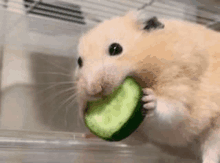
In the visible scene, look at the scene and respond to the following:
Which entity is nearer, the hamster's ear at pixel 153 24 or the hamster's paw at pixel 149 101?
the hamster's paw at pixel 149 101

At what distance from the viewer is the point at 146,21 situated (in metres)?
1.11

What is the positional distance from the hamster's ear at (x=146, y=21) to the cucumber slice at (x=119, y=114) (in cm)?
30

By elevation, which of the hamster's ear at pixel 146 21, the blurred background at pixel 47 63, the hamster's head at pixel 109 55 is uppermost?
the hamster's ear at pixel 146 21

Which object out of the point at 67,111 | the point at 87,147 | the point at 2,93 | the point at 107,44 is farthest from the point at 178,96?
the point at 2,93

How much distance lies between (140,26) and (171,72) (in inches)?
10.4

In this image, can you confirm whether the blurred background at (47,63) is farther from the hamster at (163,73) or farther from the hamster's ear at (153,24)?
the hamster's ear at (153,24)

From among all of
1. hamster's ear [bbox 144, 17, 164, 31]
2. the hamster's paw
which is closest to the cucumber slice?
the hamster's paw

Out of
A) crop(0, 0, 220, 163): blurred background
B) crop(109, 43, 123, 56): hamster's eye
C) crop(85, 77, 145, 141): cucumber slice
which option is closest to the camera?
crop(85, 77, 145, 141): cucumber slice

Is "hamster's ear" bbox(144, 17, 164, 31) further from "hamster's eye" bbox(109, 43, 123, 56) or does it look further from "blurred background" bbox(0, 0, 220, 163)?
"blurred background" bbox(0, 0, 220, 163)

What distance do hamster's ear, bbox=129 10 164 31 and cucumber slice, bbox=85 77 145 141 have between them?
0.99 feet

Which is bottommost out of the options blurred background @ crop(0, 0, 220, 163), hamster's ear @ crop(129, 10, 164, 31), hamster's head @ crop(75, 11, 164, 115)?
blurred background @ crop(0, 0, 220, 163)

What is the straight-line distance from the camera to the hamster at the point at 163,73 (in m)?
0.93

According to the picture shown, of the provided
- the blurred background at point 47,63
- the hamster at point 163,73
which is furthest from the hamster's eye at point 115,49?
the blurred background at point 47,63

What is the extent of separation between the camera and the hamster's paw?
0.87 meters
